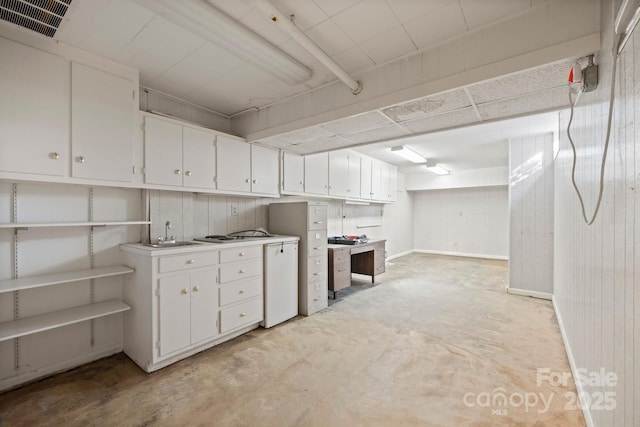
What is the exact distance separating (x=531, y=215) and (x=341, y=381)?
4070 millimetres

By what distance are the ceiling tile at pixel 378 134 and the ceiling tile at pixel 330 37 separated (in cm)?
100

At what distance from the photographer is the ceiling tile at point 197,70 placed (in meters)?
2.27

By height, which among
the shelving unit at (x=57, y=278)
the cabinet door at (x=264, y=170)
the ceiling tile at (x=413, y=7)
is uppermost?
the ceiling tile at (x=413, y=7)

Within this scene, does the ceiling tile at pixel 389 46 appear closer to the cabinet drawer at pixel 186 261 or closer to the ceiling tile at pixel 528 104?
the ceiling tile at pixel 528 104

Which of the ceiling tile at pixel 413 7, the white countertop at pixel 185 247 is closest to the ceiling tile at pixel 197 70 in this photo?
the ceiling tile at pixel 413 7

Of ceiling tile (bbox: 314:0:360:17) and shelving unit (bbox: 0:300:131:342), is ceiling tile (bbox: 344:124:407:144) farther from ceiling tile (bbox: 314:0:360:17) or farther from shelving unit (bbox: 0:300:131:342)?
shelving unit (bbox: 0:300:131:342)

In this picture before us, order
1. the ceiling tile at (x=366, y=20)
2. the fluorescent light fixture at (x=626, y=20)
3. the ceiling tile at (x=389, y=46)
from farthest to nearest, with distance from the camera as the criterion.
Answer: the ceiling tile at (x=389, y=46) < the ceiling tile at (x=366, y=20) < the fluorescent light fixture at (x=626, y=20)

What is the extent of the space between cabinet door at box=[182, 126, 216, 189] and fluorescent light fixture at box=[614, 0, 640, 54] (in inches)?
124

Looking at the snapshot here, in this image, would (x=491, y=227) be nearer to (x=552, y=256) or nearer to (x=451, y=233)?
(x=451, y=233)

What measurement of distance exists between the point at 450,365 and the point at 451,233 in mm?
6719

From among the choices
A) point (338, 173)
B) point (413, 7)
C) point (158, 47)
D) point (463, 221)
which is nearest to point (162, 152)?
point (158, 47)

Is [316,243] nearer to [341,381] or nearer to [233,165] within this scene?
[233,165]

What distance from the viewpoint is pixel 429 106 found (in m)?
2.37

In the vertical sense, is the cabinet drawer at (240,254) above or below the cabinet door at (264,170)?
below
